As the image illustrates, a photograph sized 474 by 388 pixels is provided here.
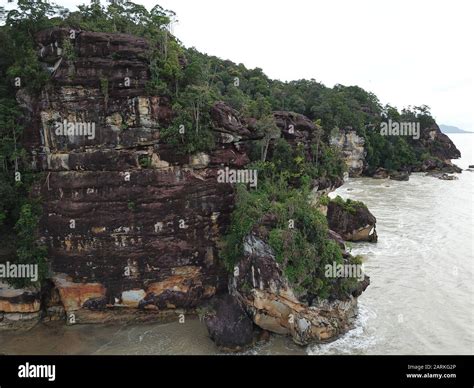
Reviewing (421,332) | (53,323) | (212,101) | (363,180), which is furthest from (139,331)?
(363,180)

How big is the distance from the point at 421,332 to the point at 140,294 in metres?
13.7

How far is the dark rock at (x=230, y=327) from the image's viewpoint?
16188 millimetres

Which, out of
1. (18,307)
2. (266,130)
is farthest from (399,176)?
(18,307)

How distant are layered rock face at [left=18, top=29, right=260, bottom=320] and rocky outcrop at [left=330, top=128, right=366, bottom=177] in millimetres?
44179

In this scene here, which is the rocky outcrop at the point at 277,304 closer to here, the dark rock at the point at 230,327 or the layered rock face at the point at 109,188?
the layered rock face at the point at 109,188

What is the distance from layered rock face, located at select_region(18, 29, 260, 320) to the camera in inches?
698

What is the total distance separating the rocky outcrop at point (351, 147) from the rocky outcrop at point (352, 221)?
29981 mm

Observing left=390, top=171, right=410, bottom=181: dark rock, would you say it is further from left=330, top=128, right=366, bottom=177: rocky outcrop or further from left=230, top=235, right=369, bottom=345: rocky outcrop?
left=230, top=235, right=369, bottom=345: rocky outcrop

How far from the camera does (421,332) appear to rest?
17.6 m

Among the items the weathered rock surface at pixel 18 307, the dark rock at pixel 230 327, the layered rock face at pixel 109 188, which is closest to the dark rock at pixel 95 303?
the layered rock face at pixel 109 188

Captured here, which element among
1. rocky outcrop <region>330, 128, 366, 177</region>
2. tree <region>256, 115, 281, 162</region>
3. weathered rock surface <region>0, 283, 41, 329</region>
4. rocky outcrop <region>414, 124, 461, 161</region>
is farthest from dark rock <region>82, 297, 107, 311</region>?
rocky outcrop <region>414, 124, 461, 161</region>

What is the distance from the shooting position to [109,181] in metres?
17.7
